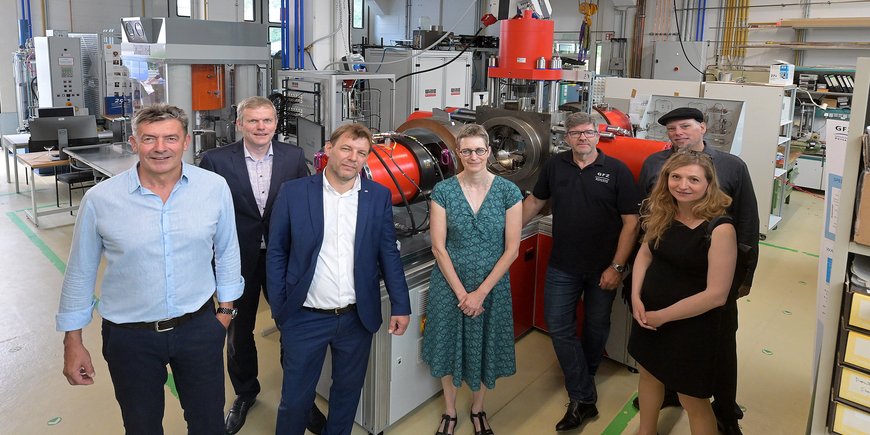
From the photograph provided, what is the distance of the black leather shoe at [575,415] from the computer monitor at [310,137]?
1.70 m

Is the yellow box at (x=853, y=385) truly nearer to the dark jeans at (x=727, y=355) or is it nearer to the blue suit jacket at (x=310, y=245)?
the dark jeans at (x=727, y=355)

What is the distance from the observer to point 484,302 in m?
2.43

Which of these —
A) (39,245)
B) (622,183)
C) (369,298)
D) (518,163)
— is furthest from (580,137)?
(39,245)

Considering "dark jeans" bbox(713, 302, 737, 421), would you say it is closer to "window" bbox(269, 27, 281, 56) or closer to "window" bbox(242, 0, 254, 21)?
"window" bbox(242, 0, 254, 21)

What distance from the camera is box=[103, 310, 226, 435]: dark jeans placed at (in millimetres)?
1752

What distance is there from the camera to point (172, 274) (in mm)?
1729

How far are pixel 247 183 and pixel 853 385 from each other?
1991 mm

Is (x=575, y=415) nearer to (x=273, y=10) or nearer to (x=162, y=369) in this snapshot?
(x=162, y=369)

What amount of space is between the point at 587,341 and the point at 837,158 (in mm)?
1225

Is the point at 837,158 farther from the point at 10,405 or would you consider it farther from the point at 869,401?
the point at 10,405

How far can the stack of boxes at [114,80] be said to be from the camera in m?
6.82

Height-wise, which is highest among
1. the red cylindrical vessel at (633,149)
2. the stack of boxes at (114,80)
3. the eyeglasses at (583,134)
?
the stack of boxes at (114,80)

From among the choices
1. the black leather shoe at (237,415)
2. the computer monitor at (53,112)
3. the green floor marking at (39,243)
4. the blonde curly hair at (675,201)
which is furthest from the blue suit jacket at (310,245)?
the computer monitor at (53,112)

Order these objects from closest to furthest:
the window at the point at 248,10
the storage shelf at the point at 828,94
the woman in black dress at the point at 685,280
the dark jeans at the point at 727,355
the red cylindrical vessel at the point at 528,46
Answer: the woman in black dress at the point at 685,280 < the dark jeans at the point at 727,355 < the red cylindrical vessel at the point at 528,46 < the storage shelf at the point at 828,94 < the window at the point at 248,10
